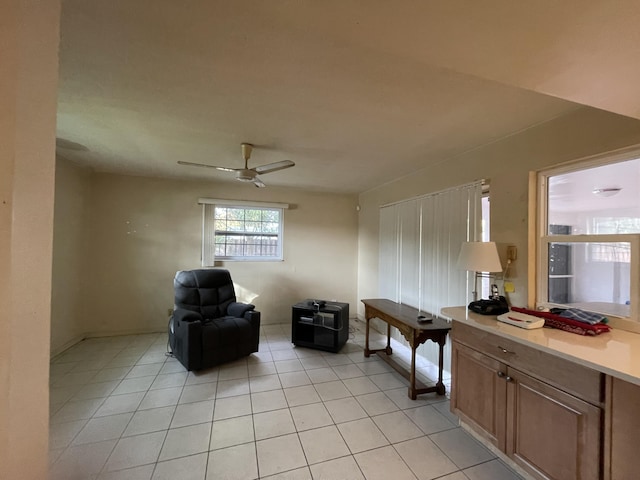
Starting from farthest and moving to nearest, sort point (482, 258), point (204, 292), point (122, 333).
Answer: point (122, 333) < point (204, 292) < point (482, 258)

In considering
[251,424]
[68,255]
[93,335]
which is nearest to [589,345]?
[251,424]

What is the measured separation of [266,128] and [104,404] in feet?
8.61

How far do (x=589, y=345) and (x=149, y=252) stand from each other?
15.2 feet

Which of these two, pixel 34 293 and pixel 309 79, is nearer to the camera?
pixel 34 293

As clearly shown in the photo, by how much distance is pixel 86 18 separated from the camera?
1.15 meters

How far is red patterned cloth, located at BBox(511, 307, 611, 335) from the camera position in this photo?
5.09ft

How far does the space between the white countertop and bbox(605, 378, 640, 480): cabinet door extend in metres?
0.08

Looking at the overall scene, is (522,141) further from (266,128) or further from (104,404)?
(104,404)

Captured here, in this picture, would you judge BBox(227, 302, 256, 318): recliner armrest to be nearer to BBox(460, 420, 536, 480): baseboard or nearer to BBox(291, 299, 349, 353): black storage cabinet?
BBox(291, 299, 349, 353): black storage cabinet

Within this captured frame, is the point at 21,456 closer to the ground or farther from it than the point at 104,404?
farther from it

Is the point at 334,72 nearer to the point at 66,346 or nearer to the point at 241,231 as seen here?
the point at 241,231

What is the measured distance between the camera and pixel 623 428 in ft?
3.76

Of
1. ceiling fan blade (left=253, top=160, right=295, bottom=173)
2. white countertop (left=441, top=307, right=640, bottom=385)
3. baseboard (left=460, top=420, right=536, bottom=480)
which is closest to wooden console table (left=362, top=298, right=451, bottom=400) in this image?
baseboard (left=460, top=420, right=536, bottom=480)

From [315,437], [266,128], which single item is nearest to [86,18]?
[266,128]
